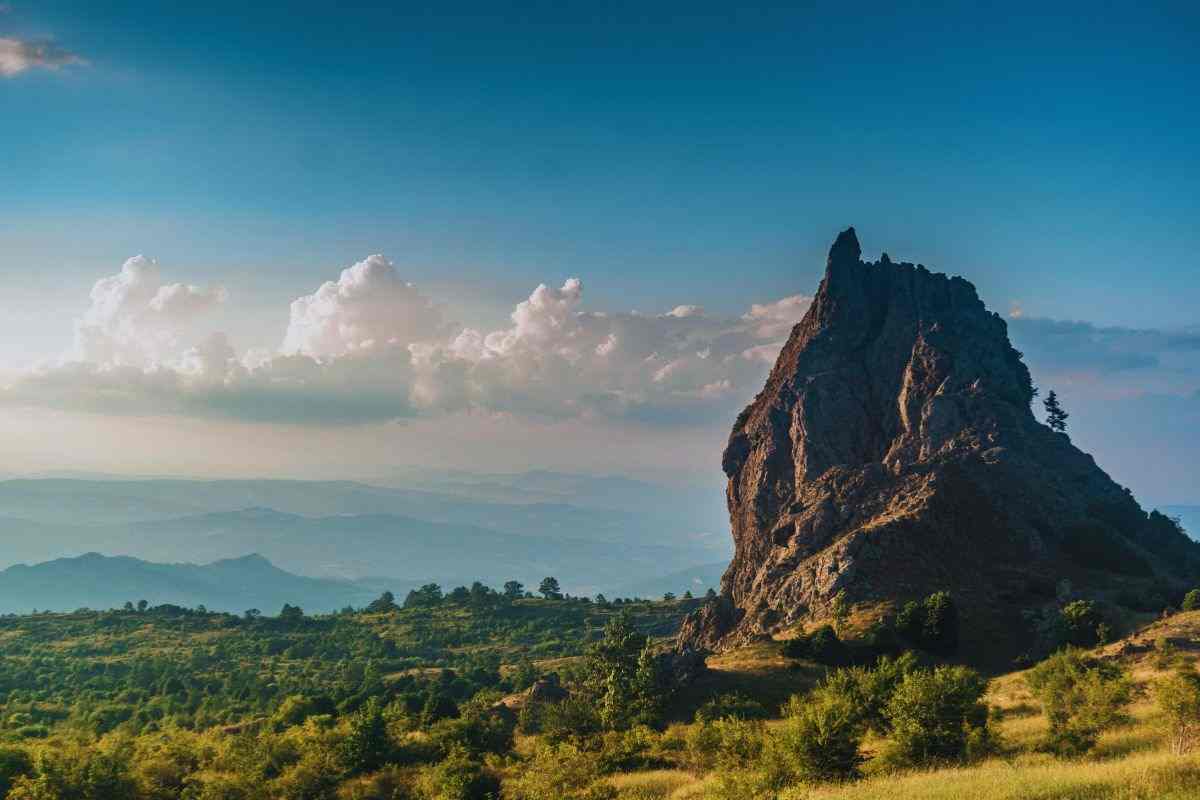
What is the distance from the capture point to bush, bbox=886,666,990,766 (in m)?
38.3

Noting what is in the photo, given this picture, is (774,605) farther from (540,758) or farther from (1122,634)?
(540,758)

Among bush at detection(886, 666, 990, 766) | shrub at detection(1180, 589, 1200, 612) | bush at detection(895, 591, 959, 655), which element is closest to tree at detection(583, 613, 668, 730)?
bush at detection(886, 666, 990, 766)

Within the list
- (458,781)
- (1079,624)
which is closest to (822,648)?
(1079,624)

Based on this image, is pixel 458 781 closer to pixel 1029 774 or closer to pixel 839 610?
pixel 1029 774

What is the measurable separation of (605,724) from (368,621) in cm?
14325

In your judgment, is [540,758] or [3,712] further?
[3,712]

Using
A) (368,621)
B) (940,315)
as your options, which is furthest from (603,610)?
(940,315)

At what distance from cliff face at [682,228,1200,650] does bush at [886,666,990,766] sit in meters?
44.1

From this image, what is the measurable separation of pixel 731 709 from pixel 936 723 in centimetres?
2193

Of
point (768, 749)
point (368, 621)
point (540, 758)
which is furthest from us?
point (368, 621)

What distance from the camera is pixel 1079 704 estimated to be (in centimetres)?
4331

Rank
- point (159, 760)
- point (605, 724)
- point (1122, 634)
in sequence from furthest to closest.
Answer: point (1122, 634) < point (605, 724) < point (159, 760)

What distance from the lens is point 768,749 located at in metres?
39.1

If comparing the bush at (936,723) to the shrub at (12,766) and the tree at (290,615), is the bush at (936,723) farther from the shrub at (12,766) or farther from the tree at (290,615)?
the tree at (290,615)
